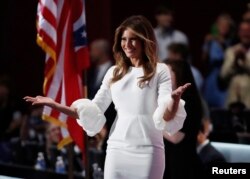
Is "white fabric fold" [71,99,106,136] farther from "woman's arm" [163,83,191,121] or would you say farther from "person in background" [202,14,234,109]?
"person in background" [202,14,234,109]

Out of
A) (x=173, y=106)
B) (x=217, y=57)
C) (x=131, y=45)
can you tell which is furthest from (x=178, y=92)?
(x=217, y=57)

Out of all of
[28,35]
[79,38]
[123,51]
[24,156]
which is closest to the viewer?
[123,51]

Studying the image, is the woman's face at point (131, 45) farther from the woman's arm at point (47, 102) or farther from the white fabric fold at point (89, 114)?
the woman's arm at point (47, 102)

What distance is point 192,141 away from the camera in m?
5.69

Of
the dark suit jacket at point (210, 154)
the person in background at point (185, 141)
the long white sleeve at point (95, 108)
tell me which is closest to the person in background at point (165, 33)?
the dark suit jacket at point (210, 154)

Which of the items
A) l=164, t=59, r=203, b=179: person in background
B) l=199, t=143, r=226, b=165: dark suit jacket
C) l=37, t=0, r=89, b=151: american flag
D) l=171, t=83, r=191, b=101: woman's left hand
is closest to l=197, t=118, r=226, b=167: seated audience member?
l=199, t=143, r=226, b=165: dark suit jacket

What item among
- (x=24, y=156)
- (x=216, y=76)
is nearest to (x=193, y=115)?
(x=24, y=156)

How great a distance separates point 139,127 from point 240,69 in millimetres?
4921

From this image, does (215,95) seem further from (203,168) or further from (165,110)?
(165,110)

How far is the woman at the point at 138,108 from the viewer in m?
4.52

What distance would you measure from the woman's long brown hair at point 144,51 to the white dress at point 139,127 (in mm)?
32

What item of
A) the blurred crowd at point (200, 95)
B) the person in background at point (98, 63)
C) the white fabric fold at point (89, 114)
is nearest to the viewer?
the white fabric fold at point (89, 114)

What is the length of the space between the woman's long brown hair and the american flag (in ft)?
4.65

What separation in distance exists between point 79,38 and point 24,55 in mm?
6220
